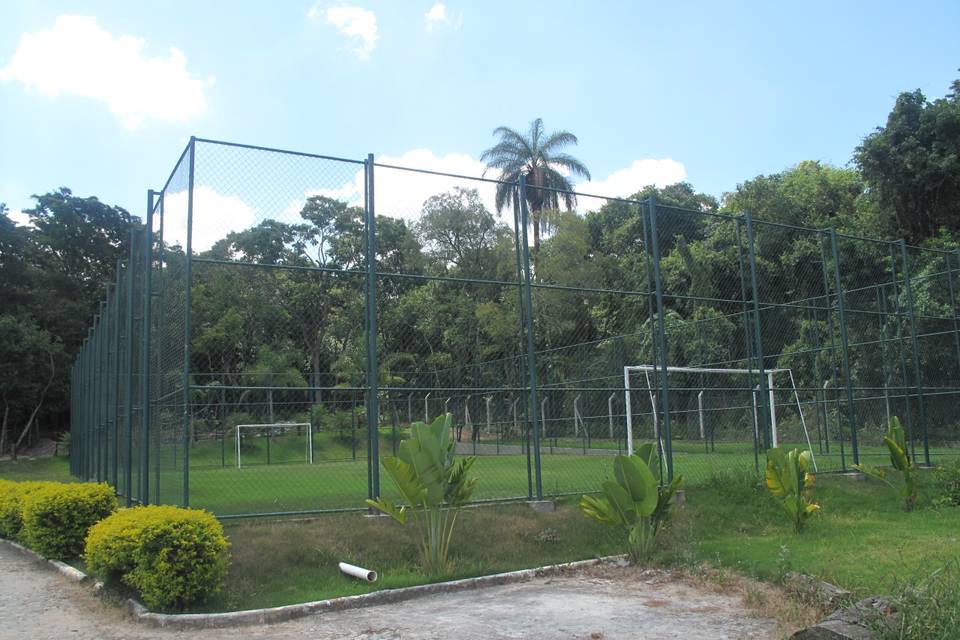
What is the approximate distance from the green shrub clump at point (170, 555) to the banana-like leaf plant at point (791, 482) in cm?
576

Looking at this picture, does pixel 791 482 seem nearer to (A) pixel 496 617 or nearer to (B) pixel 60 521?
(A) pixel 496 617

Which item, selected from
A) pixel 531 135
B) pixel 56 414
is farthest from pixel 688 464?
pixel 56 414

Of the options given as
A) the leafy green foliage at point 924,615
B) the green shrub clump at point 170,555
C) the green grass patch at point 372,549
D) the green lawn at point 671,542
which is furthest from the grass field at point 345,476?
the leafy green foliage at point 924,615

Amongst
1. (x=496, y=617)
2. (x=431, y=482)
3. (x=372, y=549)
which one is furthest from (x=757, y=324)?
(x=496, y=617)

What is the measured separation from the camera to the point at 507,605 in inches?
250

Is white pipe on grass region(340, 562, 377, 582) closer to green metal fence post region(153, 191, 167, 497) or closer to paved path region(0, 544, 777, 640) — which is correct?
paved path region(0, 544, 777, 640)

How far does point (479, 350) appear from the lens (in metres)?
16.5

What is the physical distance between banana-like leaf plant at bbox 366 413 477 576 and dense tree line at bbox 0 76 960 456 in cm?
224

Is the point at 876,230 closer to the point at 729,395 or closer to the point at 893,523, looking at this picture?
the point at 729,395

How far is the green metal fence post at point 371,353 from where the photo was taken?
815 cm

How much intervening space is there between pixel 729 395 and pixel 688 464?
617cm

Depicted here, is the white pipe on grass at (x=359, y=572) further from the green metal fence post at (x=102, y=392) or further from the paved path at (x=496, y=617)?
the green metal fence post at (x=102, y=392)

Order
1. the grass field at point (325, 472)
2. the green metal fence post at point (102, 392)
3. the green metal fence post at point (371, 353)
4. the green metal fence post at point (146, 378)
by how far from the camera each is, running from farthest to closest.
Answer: the green metal fence post at point (102, 392)
the grass field at point (325, 472)
the green metal fence post at point (146, 378)
the green metal fence post at point (371, 353)

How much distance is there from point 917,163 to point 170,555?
22.6 meters
